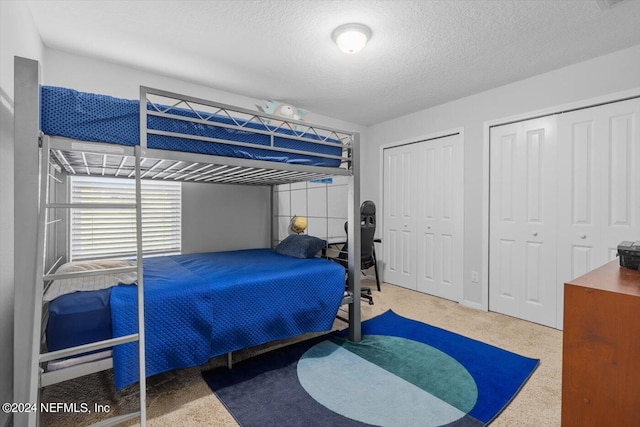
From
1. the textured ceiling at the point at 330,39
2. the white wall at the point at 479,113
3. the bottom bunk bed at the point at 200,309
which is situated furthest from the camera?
the white wall at the point at 479,113

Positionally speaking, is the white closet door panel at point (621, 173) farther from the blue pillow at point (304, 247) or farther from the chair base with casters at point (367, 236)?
the blue pillow at point (304, 247)

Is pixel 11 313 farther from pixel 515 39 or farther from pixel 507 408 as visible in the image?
pixel 515 39

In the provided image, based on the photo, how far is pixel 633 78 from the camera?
245cm

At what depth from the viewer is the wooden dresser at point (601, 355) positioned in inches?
37.1

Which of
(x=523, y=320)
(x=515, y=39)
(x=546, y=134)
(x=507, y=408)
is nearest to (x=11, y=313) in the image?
(x=507, y=408)

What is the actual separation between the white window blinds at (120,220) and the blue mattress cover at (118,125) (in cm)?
153

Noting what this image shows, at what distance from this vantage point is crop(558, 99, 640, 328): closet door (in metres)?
2.48

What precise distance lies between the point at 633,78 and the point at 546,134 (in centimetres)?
68

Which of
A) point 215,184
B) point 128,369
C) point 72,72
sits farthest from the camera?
point 215,184

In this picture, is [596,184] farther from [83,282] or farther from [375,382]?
[83,282]

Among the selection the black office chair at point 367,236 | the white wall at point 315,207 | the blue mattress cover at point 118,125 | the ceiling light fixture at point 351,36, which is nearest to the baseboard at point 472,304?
the black office chair at point 367,236

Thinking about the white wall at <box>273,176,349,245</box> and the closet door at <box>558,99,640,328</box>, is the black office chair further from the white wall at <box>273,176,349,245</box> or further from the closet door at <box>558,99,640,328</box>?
the closet door at <box>558,99,640,328</box>

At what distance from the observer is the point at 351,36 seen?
2156 mm

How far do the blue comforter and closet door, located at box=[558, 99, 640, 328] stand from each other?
2244mm
